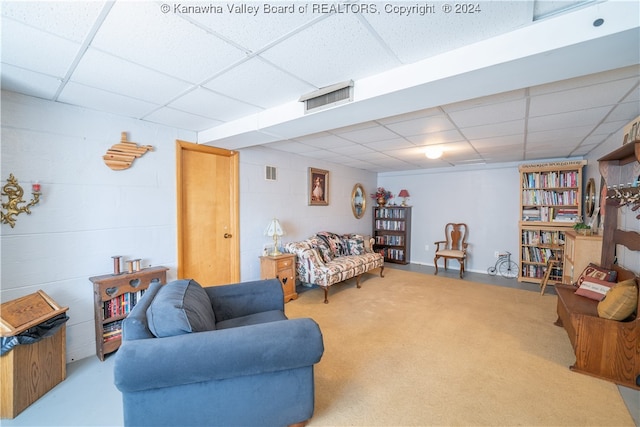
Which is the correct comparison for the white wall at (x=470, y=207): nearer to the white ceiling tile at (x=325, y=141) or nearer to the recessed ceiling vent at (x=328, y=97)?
the white ceiling tile at (x=325, y=141)

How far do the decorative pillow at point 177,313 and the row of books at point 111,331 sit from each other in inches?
42.3

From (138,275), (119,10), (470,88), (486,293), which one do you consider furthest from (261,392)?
(486,293)

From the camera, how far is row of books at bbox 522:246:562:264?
4.53m

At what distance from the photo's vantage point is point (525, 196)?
4.73 meters

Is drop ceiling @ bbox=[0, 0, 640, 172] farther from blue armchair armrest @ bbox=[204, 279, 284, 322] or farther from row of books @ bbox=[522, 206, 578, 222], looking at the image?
row of books @ bbox=[522, 206, 578, 222]

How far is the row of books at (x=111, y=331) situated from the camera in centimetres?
233

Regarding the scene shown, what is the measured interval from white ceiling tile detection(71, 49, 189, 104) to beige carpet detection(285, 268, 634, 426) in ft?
8.06

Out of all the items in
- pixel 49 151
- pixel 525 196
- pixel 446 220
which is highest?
pixel 49 151

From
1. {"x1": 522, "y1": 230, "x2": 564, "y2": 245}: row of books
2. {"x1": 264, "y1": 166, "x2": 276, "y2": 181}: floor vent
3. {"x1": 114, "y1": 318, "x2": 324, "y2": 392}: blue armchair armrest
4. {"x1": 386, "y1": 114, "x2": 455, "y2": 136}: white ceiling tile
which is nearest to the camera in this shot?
{"x1": 114, "y1": 318, "x2": 324, "y2": 392}: blue armchair armrest

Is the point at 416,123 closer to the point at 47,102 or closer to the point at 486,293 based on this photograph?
the point at 486,293

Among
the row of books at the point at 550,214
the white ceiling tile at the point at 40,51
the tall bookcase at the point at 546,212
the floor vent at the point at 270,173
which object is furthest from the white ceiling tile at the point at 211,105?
the row of books at the point at 550,214

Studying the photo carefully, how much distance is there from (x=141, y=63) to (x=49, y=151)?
1333mm

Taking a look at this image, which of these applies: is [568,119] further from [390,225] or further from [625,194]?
[390,225]

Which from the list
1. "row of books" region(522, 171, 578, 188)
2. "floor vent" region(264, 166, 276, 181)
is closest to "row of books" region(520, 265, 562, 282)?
"row of books" region(522, 171, 578, 188)
